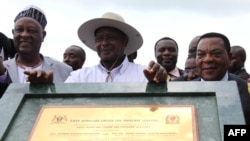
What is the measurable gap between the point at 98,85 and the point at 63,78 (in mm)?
1433

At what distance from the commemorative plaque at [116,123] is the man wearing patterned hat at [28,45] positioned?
5.00 ft

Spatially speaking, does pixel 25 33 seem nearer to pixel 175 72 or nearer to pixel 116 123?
pixel 116 123

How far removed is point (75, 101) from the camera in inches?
105

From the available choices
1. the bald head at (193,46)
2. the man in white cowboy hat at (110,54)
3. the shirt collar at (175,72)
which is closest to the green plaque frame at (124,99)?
the man in white cowboy hat at (110,54)

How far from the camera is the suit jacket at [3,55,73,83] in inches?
155

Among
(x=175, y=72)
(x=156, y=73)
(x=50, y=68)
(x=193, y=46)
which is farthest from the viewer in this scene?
(x=175, y=72)

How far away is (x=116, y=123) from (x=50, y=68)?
1.91 meters

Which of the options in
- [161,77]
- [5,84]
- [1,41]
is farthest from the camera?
[1,41]

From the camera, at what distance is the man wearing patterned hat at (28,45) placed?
3980 mm

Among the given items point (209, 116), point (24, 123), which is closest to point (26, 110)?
point (24, 123)

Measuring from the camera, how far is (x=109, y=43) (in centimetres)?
380

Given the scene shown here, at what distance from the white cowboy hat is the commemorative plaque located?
1.45 metres

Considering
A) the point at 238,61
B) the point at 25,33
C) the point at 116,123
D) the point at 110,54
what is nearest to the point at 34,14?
the point at 25,33

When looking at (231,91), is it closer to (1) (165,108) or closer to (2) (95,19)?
(1) (165,108)
